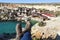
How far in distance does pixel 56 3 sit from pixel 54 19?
54cm

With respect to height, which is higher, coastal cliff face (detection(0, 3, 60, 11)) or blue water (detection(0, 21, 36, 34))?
coastal cliff face (detection(0, 3, 60, 11))

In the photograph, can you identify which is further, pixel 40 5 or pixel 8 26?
pixel 40 5

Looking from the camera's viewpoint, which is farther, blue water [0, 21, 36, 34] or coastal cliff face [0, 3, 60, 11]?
coastal cliff face [0, 3, 60, 11]

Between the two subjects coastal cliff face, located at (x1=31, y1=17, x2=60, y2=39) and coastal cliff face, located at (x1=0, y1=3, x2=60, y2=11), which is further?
coastal cliff face, located at (x1=0, y1=3, x2=60, y2=11)

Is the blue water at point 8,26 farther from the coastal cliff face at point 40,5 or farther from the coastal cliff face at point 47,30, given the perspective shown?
the coastal cliff face at point 40,5


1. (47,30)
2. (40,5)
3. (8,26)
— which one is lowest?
(47,30)

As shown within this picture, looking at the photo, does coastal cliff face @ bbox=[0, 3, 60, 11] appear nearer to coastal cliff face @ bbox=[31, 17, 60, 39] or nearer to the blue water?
coastal cliff face @ bbox=[31, 17, 60, 39]

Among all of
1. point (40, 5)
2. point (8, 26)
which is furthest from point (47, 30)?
point (8, 26)

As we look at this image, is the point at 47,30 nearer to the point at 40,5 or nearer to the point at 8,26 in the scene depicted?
the point at 40,5

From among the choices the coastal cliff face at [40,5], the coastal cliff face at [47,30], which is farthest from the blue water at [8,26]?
the coastal cliff face at [40,5]

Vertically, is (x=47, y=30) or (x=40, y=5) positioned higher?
(x=40, y=5)

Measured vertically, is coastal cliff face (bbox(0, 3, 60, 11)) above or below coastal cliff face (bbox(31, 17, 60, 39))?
above

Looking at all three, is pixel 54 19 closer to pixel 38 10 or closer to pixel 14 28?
pixel 38 10

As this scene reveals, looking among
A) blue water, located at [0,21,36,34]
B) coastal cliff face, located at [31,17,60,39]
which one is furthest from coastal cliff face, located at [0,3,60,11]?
blue water, located at [0,21,36,34]
